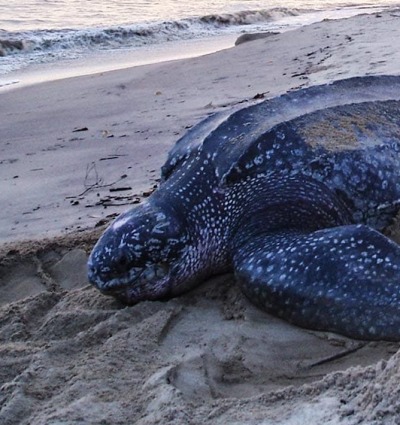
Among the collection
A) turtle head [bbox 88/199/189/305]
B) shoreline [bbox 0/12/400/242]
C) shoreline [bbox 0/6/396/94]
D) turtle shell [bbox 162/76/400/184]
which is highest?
turtle shell [bbox 162/76/400/184]

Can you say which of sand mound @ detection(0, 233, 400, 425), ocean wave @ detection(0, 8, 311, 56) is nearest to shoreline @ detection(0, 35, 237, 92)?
ocean wave @ detection(0, 8, 311, 56)

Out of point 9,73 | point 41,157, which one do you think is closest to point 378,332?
point 41,157

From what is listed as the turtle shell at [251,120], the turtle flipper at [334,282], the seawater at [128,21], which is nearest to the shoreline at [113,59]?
the seawater at [128,21]

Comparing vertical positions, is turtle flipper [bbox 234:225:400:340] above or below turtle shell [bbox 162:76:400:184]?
below

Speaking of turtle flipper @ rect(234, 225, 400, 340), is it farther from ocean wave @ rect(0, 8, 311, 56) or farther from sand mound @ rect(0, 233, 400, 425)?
ocean wave @ rect(0, 8, 311, 56)

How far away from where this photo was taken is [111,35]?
970cm

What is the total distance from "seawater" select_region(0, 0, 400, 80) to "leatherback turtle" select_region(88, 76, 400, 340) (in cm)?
585

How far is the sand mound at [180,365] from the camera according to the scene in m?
1.47

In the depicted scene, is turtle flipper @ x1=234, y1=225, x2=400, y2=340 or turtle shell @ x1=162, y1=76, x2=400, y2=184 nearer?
turtle flipper @ x1=234, y1=225, x2=400, y2=340

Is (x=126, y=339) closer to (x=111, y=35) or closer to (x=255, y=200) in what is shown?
(x=255, y=200)

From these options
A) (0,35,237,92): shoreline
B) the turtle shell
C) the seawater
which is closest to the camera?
the turtle shell

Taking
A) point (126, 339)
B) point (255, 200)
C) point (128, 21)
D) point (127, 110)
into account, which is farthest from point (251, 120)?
point (128, 21)

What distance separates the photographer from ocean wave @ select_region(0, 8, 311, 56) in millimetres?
9156

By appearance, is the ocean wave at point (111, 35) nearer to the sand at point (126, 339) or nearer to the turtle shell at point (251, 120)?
the sand at point (126, 339)
